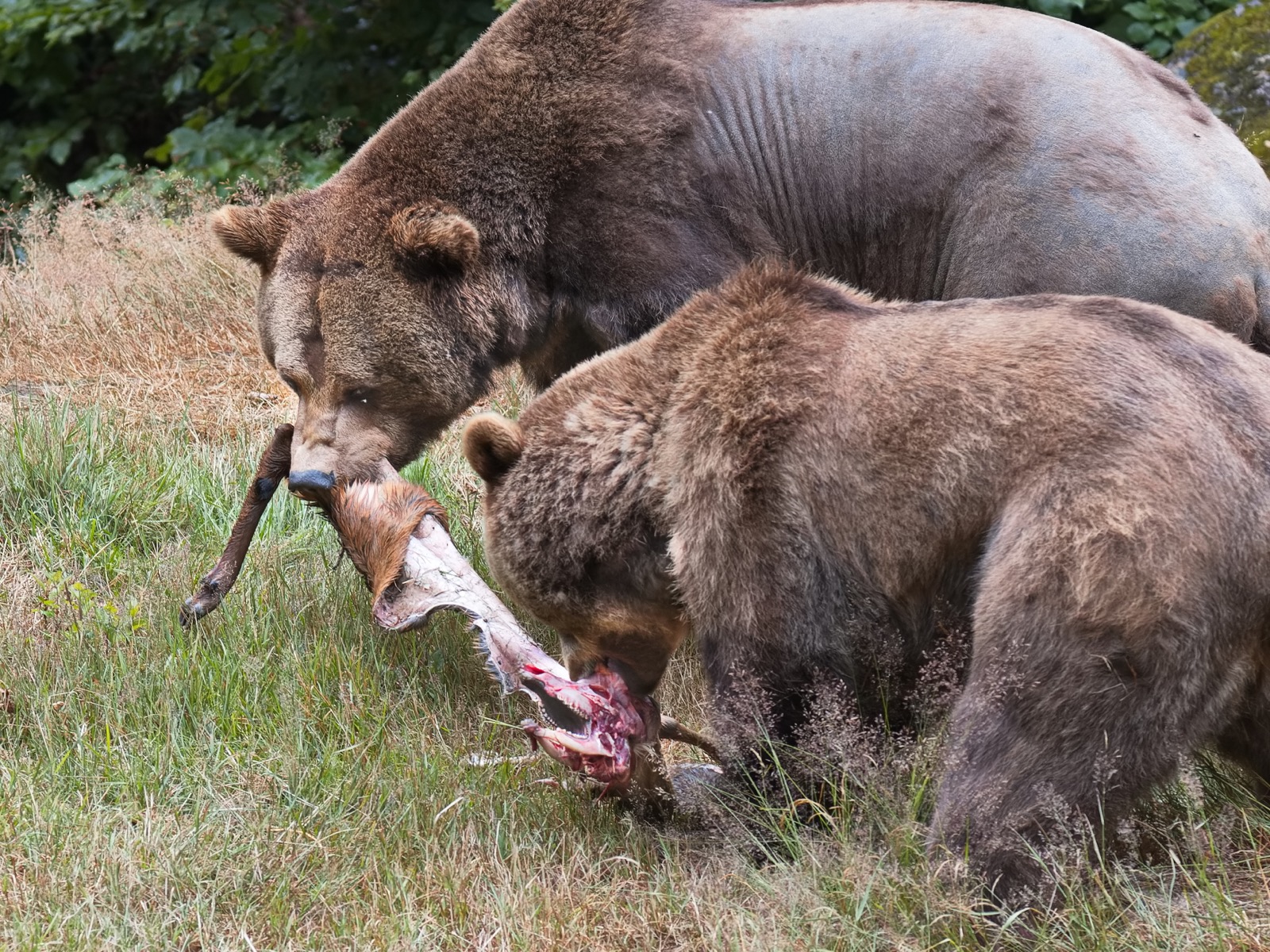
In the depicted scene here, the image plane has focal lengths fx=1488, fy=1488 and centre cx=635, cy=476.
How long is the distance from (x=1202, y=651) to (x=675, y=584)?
1330mm

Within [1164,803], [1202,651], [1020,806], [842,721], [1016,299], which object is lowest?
[1164,803]

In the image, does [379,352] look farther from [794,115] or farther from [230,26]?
[230,26]

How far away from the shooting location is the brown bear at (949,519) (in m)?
3.04

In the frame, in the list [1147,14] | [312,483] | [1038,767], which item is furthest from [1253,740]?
[1147,14]

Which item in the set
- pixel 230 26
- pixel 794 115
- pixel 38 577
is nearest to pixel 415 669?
pixel 38 577

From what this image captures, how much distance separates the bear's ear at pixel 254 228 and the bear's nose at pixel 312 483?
87 centimetres

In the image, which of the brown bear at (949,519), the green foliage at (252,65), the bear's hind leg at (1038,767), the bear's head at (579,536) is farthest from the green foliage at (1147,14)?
the bear's hind leg at (1038,767)

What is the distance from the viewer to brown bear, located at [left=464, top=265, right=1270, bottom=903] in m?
3.04

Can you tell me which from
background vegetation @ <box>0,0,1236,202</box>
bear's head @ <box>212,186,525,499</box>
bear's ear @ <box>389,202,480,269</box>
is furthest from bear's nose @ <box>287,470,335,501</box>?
background vegetation @ <box>0,0,1236,202</box>

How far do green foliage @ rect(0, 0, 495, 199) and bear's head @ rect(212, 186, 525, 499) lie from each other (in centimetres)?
455

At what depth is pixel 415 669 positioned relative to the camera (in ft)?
15.9

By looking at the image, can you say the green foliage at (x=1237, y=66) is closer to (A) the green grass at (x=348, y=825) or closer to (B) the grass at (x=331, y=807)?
(B) the grass at (x=331, y=807)

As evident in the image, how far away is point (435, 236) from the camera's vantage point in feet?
16.2

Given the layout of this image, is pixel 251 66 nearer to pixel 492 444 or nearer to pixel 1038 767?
pixel 492 444
